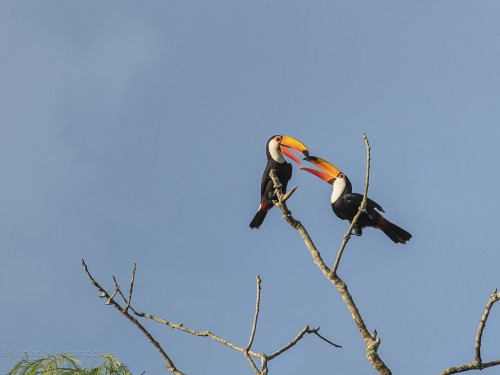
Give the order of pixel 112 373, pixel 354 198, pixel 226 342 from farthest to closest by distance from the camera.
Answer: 1. pixel 354 198
2. pixel 112 373
3. pixel 226 342

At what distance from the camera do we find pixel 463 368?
5.46 metres

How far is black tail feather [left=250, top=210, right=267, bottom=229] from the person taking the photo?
13.4 metres

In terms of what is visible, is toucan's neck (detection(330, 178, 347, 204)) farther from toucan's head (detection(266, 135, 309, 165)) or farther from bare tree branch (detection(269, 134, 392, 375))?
bare tree branch (detection(269, 134, 392, 375))

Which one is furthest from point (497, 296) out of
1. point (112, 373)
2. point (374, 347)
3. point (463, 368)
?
point (112, 373)

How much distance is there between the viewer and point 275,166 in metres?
12.9

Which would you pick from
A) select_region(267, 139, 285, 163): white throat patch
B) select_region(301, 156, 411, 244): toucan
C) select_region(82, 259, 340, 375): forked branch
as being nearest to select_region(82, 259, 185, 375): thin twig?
select_region(82, 259, 340, 375): forked branch

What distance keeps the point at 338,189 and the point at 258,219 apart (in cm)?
170

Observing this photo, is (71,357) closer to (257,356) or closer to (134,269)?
(134,269)

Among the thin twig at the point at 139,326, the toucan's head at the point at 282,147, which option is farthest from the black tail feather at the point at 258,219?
the thin twig at the point at 139,326

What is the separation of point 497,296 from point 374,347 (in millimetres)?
1181

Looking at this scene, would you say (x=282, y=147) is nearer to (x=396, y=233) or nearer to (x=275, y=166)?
(x=275, y=166)

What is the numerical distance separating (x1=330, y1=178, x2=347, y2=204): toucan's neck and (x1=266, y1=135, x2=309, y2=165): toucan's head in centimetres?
82

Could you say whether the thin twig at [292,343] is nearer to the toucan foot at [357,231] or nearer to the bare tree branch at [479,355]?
the bare tree branch at [479,355]

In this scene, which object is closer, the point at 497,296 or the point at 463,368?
the point at 497,296
